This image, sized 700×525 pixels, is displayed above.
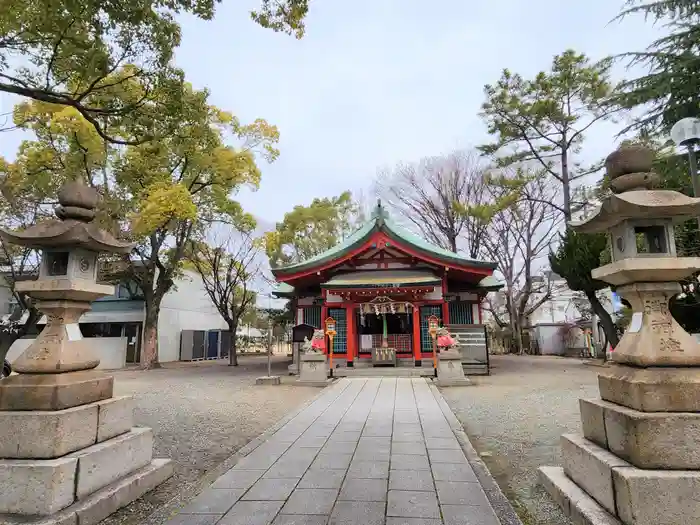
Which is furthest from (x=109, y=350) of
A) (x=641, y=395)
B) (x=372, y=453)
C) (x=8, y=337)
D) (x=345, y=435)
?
(x=641, y=395)

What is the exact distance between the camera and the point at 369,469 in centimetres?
441

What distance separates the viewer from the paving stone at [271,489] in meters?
3.66

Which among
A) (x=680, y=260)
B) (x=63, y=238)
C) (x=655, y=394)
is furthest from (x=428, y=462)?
(x=63, y=238)

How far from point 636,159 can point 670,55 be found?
31.3ft

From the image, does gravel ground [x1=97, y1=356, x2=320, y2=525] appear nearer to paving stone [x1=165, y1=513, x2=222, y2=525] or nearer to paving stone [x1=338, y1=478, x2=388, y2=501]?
paving stone [x1=165, y1=513, x2=222, y2=525]

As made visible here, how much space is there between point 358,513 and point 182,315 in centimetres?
2721

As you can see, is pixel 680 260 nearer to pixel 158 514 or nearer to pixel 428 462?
pixel 428 462

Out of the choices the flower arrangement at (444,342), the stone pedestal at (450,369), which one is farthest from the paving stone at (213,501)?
the flower arrangement at (444,342)

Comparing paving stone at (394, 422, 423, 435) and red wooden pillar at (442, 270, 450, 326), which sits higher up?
red wooden pillar at (442, 270, 450, 326)

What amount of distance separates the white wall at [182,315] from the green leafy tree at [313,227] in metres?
6.73

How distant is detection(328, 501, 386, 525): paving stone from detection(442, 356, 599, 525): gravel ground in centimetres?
119

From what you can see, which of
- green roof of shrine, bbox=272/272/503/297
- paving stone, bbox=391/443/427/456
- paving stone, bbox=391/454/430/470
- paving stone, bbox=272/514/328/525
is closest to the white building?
green roof of shrine, bbox=272/272/503/297

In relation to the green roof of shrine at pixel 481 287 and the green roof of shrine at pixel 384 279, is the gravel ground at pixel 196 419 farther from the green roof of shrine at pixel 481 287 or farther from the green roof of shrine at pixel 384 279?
the green roof of shrine at pixel 481 287

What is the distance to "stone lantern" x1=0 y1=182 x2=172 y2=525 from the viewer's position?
3.10 meters
